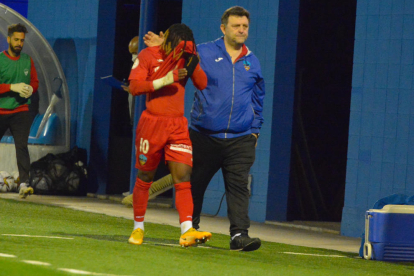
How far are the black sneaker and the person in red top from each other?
Result: 541 mm

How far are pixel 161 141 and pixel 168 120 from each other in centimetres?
18

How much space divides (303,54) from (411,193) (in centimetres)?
308

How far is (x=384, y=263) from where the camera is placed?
765 cm

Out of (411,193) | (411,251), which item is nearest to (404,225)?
(411,251)

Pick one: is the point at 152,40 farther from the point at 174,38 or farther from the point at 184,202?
the point at 184,202

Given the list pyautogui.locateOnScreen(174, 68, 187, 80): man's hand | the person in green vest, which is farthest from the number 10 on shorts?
the person in green vest

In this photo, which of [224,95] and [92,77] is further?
[92,77]

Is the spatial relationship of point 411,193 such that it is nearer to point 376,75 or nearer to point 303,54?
point 376,75

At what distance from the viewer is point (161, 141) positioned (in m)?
6.91

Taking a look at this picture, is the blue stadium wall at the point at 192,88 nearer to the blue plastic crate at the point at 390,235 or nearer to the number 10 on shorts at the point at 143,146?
the blue plastic crate at the point at 390,235

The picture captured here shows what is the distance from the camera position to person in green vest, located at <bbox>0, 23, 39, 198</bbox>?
1215 cm

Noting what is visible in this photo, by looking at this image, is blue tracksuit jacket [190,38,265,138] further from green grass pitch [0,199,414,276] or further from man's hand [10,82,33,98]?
man's hand [10,82,33,98]

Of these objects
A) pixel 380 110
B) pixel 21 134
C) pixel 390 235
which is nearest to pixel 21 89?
pixel 21 134

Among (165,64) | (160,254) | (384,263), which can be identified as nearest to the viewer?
(160,254)
